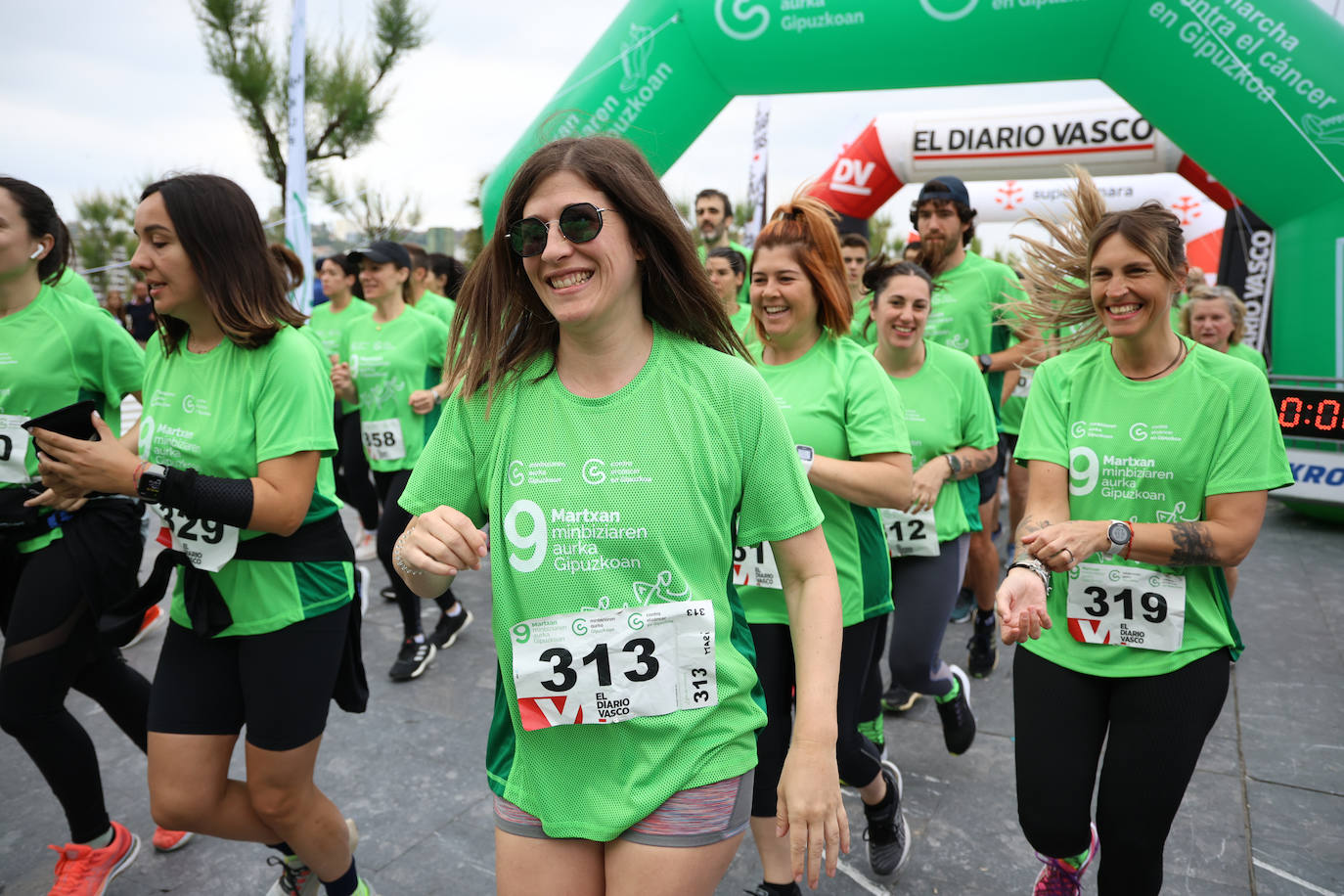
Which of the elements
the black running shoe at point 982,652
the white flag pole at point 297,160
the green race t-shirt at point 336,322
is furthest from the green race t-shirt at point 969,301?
the white flag pole at point 297,160

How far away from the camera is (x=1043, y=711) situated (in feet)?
7.54

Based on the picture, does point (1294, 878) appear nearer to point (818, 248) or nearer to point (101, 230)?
point (818, 248)

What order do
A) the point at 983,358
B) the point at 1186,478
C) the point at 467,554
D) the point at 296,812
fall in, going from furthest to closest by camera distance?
the point at 983,358
the point at 296,812
the point at 1186,478
the point at 467,554

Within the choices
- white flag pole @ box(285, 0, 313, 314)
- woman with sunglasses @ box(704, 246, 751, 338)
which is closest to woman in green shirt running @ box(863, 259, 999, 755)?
woman with sunglasses @ box(704, 246, 751, 338)

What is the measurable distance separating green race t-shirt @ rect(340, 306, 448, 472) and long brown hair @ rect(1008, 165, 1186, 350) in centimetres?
338

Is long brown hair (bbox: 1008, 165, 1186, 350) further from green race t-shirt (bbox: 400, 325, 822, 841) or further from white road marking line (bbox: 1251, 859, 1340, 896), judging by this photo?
white road marking line (bbox: 1251, 859, 1340, 896)

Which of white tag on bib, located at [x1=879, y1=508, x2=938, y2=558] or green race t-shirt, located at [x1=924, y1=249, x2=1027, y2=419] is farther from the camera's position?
green race t-shirt, located at [x1=924, y1=249, x2=1027, y2=419]

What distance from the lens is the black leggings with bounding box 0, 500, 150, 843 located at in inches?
104

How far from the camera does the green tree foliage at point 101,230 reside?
30.0 m

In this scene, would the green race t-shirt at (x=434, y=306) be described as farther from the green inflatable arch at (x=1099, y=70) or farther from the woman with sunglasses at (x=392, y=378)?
the woman with sunglasses at (x=392, y=378)

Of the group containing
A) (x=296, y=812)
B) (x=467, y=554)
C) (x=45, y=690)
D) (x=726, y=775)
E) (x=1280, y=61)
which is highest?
(x=1280, y=61)

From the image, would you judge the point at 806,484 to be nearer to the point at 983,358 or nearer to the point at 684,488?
the point at 684,488

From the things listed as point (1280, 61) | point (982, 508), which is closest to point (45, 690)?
point (982, 508)

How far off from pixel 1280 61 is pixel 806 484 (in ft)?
19.6
